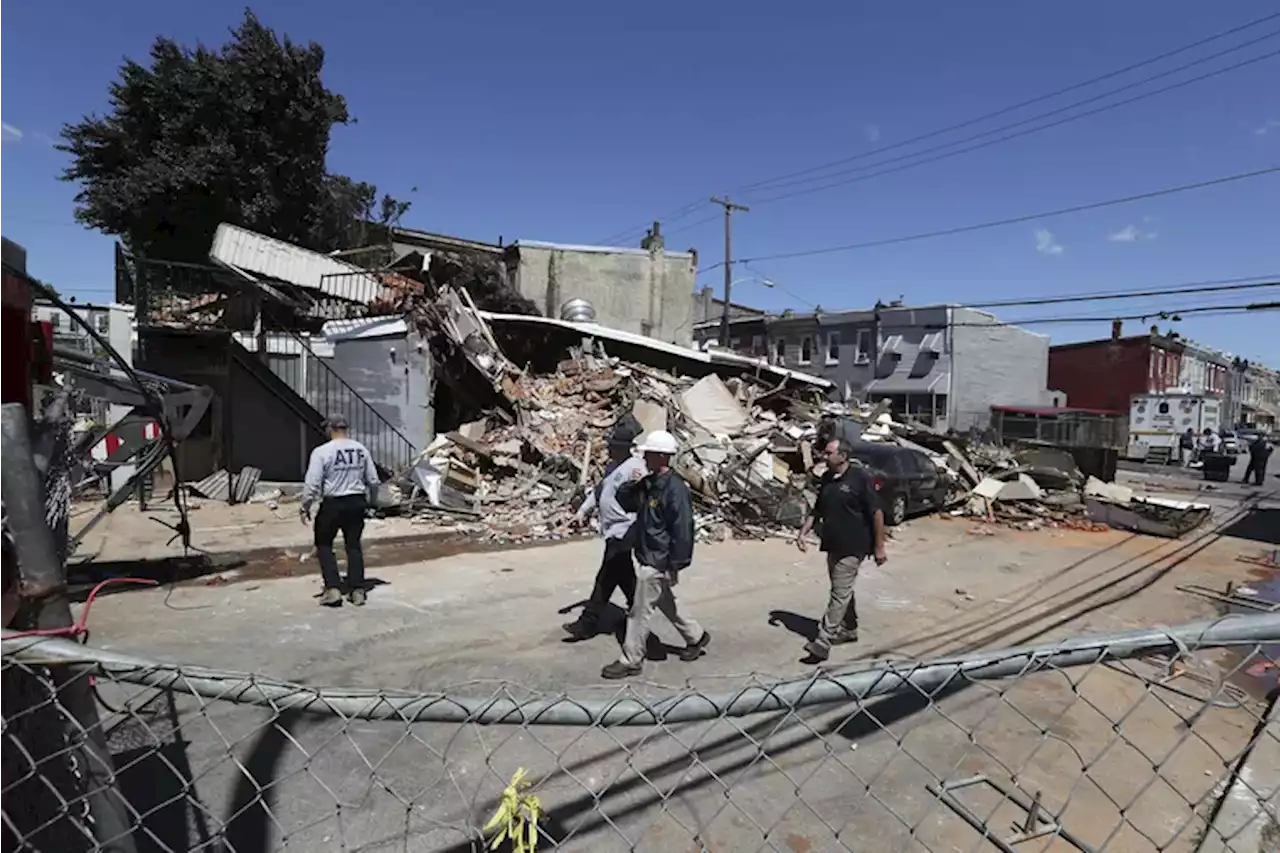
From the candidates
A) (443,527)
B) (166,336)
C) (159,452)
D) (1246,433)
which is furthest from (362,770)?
(1246,433)

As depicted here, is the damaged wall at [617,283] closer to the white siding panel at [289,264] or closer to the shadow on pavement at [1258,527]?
the white siding panel at [289,264]

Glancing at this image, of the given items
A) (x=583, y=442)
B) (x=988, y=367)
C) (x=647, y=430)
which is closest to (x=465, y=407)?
(x=583, y=442)

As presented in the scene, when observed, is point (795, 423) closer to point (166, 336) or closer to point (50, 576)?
point (166, 336)

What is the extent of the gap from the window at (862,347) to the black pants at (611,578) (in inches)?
1223

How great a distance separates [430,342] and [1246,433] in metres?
44.0

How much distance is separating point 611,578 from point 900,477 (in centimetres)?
911

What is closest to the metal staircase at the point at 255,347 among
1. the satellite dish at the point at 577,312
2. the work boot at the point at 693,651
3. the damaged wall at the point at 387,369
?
the damaged wall at the point at 387,369

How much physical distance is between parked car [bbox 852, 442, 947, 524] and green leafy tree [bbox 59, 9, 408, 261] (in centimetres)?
2123

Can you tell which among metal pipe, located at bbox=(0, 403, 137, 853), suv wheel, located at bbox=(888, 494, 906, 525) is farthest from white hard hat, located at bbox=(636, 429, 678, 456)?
suv wheel, located at bbox=(888, 494, 906, 525)

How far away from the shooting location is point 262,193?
24.4 metres

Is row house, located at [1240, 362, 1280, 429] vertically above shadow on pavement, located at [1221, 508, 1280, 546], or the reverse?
row house, located at [1240, 362, 1280, 429]

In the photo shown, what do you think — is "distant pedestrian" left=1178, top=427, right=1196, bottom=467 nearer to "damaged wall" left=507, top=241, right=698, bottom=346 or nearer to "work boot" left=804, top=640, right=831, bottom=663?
"damaged wall" left=507, top=241, right=698, bottom=346

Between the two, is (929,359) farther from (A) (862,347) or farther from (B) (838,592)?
(B) (838,592)

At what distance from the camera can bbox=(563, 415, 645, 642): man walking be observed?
6.40m
